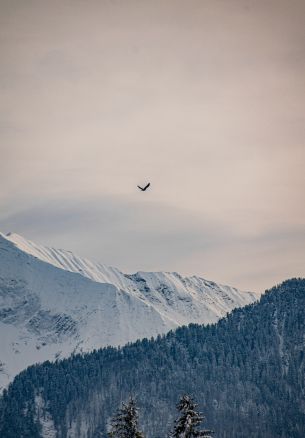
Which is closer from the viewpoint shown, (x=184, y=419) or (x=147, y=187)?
(x=184, y=419)

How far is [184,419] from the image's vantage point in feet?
256

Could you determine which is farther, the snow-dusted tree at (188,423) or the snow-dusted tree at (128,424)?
the snow-dusted tree at (128,424)

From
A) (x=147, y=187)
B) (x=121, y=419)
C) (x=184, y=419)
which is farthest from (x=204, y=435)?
(x=147, y=187)

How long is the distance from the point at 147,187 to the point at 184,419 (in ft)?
175

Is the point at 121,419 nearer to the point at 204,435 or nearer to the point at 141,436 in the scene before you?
the point at 141,436

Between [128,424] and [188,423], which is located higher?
[128,424]

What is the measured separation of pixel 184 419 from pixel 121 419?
264 inches

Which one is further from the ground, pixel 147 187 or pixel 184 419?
pixel 147 187

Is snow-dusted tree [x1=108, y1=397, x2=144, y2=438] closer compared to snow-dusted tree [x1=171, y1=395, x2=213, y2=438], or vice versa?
snow-dusted tree [x1=171, y1=395, x2=213, y2=438]

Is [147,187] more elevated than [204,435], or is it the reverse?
[147,187]

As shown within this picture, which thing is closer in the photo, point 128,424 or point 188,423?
point 188,423

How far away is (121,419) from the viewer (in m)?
81.6

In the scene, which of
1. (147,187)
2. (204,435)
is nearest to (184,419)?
(204,435)

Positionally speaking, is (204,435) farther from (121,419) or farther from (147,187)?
(147,187)
